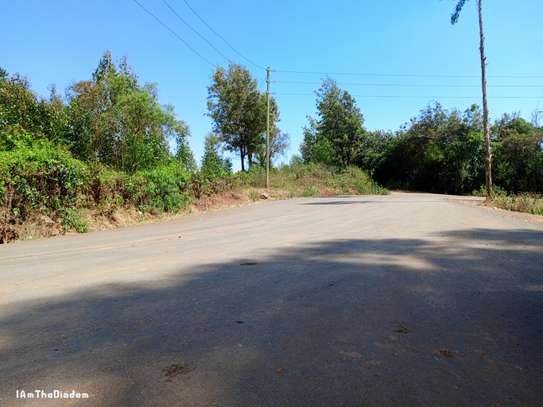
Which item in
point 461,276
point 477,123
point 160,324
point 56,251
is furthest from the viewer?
point 477,123

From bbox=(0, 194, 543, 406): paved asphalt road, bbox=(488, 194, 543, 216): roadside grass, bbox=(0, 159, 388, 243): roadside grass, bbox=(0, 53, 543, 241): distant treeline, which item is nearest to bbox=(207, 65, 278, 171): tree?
bbox=(0, 53, 543, 241): distant treeline

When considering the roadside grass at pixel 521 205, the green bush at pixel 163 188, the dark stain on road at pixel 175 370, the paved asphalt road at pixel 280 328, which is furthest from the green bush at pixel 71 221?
the roadside grass at pixel 521 205

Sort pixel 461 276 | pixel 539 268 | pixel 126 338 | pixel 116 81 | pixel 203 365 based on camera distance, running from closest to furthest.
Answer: pixel 203 365 → pixel 126 338 → pixel 461 276 → pixel 539 268 → pixel 116 81

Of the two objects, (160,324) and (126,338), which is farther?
(160,324)

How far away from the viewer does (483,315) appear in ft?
12.2

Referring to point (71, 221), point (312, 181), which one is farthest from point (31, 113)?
point (312, 181)

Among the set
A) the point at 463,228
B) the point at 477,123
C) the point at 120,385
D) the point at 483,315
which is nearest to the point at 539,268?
the point at 483,315

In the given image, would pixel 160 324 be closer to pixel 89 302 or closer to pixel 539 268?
pixel 89 302

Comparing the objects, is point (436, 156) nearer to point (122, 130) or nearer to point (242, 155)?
point (242, 155)

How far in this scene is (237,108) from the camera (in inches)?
1533

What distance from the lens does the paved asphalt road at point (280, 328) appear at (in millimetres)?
2449

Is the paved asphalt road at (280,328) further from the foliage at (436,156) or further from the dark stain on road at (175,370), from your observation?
the foliage at (436,156)

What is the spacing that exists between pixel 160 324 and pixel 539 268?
5.22 m

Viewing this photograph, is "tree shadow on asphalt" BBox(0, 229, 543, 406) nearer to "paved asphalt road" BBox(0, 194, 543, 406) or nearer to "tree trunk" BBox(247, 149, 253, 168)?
"paved asphalt road" BBox(0, 194, 543, 406)
